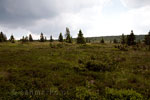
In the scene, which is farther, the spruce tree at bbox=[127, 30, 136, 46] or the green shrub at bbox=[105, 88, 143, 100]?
the spruce tree at bbox=[127, 30, 136, 46]

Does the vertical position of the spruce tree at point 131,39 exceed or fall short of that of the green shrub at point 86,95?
it exceeds it

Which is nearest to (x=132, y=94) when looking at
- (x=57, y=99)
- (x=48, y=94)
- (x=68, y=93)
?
(x=68, y=93)

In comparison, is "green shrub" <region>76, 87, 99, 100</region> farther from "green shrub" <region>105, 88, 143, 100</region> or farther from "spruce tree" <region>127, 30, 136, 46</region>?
"spruce tree" <region>127, 30, 136, 46</region>

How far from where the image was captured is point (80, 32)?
6406cm

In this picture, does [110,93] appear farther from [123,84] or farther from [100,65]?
[100,65]

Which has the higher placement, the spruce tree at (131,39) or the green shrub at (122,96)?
the spruce tree at (131,39)

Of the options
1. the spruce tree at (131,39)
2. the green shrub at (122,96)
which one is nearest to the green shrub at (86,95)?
the green shrub at (122,96)

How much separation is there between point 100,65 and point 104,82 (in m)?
3.55

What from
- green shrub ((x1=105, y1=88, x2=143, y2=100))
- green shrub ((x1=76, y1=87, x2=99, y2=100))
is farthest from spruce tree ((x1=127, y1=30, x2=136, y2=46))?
green shrub ((x1=76, y1=87, x2=99, y2=100))

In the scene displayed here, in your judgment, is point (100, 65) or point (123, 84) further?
point (100, 65)

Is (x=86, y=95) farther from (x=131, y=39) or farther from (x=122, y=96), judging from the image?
(x=131, y=39)

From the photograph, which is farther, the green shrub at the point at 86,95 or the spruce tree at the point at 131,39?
the spruce tree at the point at 131,39

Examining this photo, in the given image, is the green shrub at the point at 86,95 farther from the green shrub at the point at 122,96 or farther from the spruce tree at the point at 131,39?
the spruce tree at the point at 131,39

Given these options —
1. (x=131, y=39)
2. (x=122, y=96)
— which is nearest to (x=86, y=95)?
(x=122, y=96)
